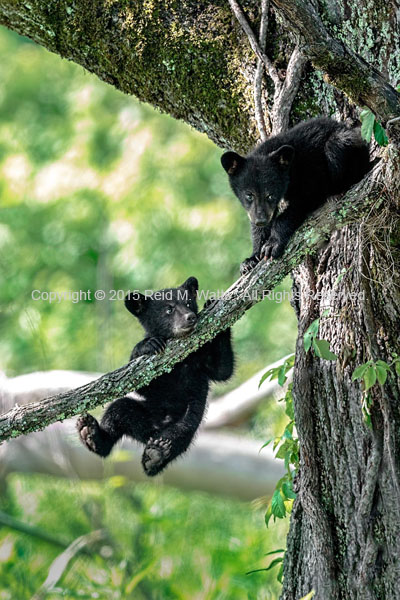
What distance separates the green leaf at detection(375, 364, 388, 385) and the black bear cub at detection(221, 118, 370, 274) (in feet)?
2.53

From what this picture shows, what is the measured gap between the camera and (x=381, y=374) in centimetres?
326

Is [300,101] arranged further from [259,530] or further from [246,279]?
[259,530]

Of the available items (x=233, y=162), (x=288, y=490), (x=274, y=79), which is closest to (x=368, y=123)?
(x=274, y=79)

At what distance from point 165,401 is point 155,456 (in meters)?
0.52

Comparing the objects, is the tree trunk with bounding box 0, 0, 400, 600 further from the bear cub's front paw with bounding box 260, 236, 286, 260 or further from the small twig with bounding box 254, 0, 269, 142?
the bear cub's front paw with bounding box 260, 236, 286, 260

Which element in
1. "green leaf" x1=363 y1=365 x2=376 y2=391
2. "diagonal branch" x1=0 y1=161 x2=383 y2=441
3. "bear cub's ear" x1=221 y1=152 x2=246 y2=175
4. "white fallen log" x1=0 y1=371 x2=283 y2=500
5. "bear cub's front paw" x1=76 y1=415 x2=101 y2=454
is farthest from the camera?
"white fallen log" x1=0 y1=371 x2=283 y2=500

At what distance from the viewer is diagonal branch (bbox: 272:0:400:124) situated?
9.13 feet

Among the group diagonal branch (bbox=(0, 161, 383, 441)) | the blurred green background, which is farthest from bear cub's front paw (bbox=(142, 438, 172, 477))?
the blurred green background

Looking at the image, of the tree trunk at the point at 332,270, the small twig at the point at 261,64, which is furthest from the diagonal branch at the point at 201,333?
the small twig at the point at 261,64

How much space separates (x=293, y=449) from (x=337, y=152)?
66.5 inches

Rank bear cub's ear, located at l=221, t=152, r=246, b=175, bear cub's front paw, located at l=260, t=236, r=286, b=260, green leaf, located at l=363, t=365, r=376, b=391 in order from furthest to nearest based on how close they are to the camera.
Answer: bear cub's ear, located at l=221, t=152, r=246, b=175
bear cub's front paw, located at l=260, t=236, r=286, b=260
green leaf, located at l=363, t=365, r=376, b=391

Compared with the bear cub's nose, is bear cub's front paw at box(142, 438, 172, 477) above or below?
below

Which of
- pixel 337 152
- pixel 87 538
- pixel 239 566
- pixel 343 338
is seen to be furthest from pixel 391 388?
pixel 87 538

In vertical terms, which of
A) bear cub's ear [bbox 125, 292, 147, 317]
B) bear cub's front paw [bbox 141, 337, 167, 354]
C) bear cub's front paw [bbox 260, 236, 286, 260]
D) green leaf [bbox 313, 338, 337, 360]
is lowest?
green leaf [bbox 313, 338, 337, 360]
